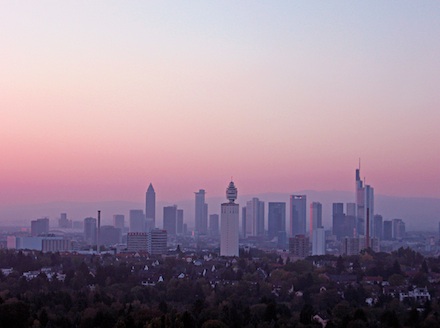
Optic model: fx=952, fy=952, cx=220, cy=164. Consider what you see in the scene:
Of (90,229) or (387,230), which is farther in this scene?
(387,230)

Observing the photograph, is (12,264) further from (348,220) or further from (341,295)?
(348,220)

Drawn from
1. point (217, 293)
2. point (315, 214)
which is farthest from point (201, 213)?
point (217, 293)

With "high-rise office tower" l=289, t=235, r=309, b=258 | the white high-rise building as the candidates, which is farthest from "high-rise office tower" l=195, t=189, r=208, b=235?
"high-rise office tower" l=289, t=235, r=309, b=258

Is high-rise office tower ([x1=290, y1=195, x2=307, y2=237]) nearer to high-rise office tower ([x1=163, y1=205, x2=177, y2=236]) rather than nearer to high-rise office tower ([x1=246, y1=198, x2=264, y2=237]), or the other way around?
high-rise office tower ([x1=246, y1=198, x2=264, y2=237])

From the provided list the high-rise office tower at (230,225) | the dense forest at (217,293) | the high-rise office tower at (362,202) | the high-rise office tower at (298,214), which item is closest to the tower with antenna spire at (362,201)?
the high-rise office tower at (362,202)

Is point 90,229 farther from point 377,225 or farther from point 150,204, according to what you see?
point 377,225

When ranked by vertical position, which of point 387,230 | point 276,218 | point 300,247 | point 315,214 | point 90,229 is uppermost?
point 315,214
